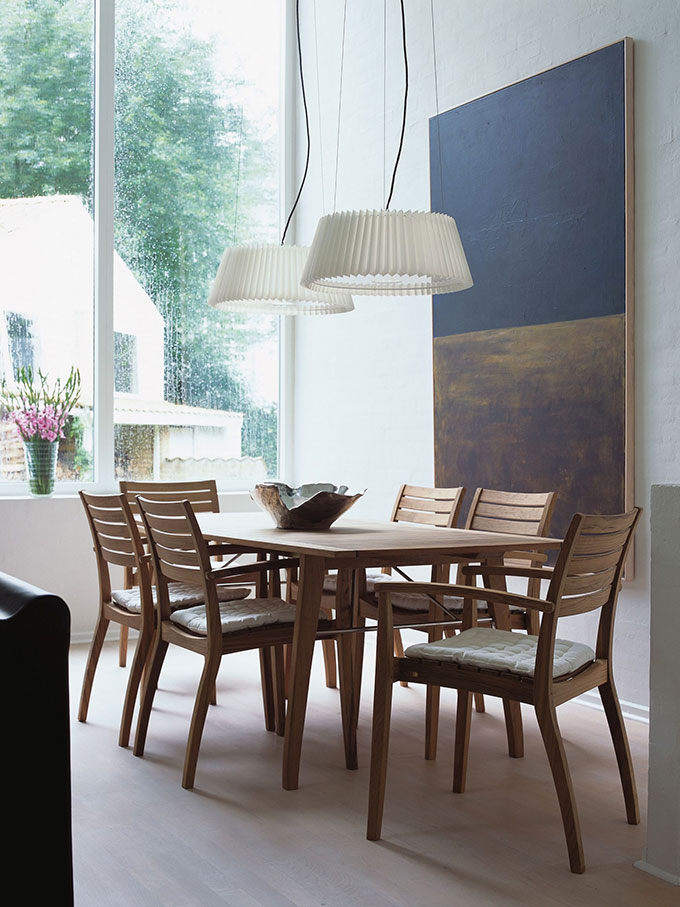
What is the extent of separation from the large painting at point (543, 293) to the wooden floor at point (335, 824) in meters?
1.12

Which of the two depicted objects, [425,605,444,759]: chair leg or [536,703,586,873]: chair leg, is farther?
[425,605,444,759]: chair leg

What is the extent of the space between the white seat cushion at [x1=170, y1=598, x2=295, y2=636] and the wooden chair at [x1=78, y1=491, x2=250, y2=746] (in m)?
0.20

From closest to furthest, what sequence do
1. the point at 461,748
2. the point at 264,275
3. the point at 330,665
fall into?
the point at 461,748 < the point at 264,275 < the point at 330,665

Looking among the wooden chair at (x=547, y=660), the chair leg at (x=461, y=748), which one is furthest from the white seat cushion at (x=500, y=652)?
the chair leg at (x=461, y=748)

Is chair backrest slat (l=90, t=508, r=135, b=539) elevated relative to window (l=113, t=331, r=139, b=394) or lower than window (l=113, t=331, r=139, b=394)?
lower

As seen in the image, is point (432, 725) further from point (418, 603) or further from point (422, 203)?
point (422, 203)

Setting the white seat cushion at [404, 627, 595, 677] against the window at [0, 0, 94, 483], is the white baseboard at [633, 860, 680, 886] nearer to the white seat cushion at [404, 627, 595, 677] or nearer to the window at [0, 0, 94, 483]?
the white seat cushion at [404, 627, 595, 677]

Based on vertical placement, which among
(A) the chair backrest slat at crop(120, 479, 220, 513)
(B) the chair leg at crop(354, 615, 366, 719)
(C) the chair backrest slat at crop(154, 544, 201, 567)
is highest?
(A) the chair backrest slat at crop(120, 479, 220, 513)

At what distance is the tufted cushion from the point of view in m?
3.43

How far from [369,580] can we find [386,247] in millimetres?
1425

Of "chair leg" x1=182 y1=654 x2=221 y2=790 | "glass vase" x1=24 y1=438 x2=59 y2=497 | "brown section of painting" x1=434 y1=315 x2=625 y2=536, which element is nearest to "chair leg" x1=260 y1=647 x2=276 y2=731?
Result: "chair leg" x1=182 y1=654 x2=221 y2=790

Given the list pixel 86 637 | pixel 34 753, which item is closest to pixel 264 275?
pixel 86 637

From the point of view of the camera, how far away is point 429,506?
4168 millimetres

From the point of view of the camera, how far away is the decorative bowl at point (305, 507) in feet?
11.4
